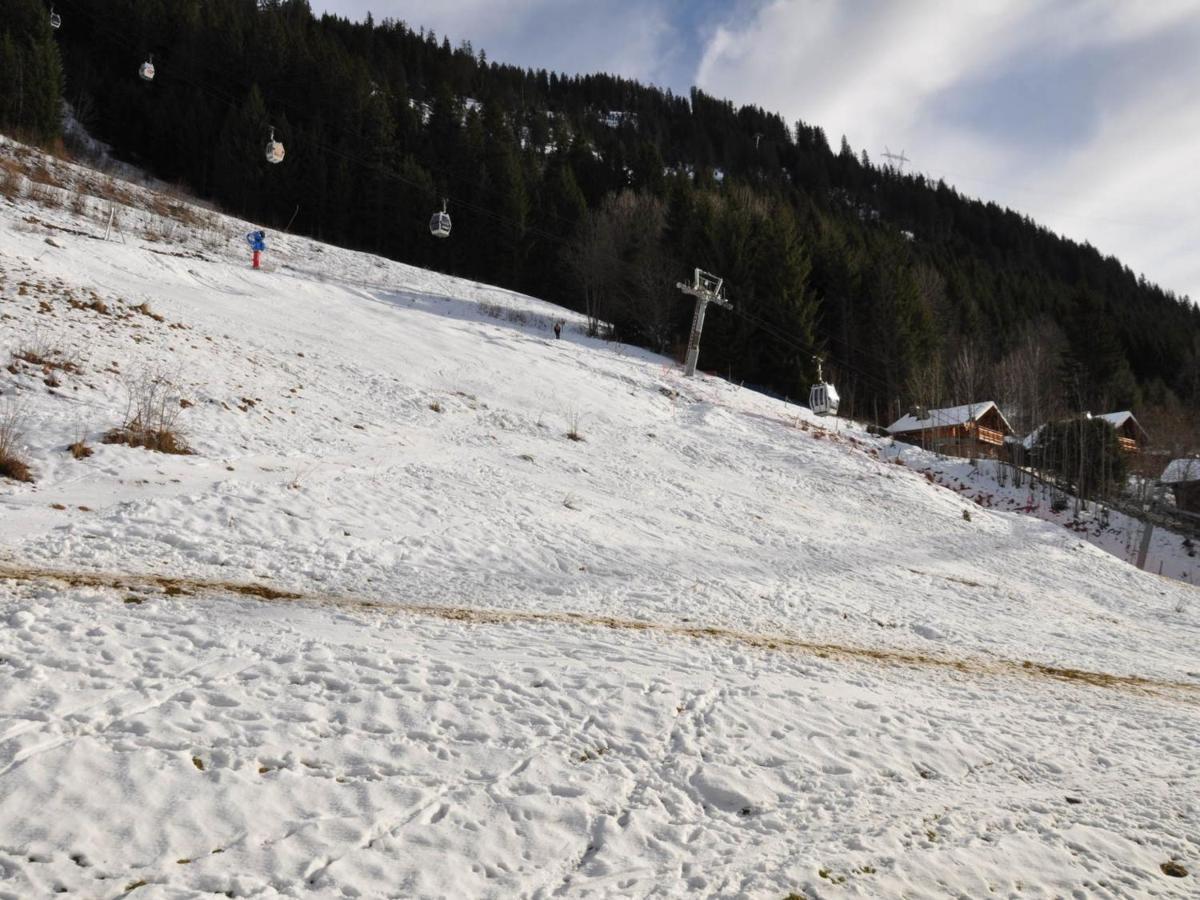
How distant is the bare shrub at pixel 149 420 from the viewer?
952 cm

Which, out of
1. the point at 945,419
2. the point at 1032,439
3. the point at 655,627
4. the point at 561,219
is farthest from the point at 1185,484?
the point at 561,219

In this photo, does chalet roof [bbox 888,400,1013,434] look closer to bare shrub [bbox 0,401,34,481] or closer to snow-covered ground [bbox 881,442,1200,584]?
snow-covered ground [bbox 881,442,1200,584]

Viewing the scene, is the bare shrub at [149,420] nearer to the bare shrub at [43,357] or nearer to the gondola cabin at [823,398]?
the bare shrub at [43,357]

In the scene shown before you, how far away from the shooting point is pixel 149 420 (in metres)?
9.93

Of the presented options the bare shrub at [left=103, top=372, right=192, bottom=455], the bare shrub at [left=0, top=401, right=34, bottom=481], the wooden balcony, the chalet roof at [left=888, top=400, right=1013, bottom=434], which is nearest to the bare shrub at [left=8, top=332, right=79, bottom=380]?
the bare shrub at [left=103, top=372, right=192, bottom=455]

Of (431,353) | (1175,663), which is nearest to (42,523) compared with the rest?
(1175,663)

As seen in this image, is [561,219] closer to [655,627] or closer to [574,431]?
[574,431]

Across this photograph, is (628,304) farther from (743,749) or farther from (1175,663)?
(743,749)

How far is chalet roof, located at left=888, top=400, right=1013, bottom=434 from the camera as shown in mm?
36969

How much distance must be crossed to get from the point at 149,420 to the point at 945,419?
38335 millimetres

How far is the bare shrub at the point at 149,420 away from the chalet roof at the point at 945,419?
115ft

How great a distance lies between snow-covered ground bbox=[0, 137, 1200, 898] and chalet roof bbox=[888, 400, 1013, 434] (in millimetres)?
22780

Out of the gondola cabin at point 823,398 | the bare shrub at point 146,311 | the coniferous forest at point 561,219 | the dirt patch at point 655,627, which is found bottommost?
the dirt patch at point 655,627

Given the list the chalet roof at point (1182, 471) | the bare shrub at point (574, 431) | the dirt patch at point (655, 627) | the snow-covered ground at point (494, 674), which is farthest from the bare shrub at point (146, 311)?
the chalet roof at point (1182, 471)
